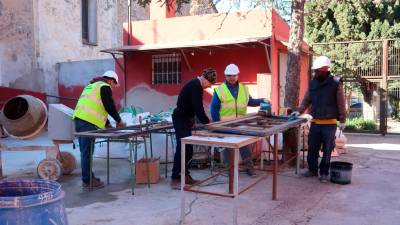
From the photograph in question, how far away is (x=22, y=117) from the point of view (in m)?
6.83

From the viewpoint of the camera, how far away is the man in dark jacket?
221 inches

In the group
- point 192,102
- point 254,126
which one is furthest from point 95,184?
point 254,126

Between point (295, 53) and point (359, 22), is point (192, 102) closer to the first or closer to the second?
point (295, 53)

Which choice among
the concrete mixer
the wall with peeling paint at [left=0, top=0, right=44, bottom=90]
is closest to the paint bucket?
the concrete mixer

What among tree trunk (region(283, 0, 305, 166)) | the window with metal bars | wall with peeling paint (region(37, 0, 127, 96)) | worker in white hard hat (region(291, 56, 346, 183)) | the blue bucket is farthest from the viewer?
the window with metal bars

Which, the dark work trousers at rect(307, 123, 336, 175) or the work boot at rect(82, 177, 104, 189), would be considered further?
the dark work trousers at rect(307, 123, 336, 175)

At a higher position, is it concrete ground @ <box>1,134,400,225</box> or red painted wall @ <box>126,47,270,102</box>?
red painted wall @ <box>126,47,270,102</box>

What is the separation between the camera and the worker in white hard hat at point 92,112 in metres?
5.86

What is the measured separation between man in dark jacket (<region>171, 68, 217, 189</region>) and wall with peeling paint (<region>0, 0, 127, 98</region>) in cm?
940

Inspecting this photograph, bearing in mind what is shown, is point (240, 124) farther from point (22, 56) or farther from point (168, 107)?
point (22, 56)

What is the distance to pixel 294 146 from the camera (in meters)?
7.50

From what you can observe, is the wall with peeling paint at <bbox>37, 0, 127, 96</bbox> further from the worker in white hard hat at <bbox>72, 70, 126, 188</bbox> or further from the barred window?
the worker in white hard hat at <bbox>72, 70, 126, 188</bbox>

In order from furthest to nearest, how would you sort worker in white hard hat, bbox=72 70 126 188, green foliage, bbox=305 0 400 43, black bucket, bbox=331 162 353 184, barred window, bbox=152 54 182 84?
green foliage, bbox=305 0 400 43
barred window, bbox=152 54 182 84
black bucket, bbox=331 162 353 184
worker in white hard hat, bbox=72 70 126 188

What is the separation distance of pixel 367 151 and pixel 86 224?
268 inches
